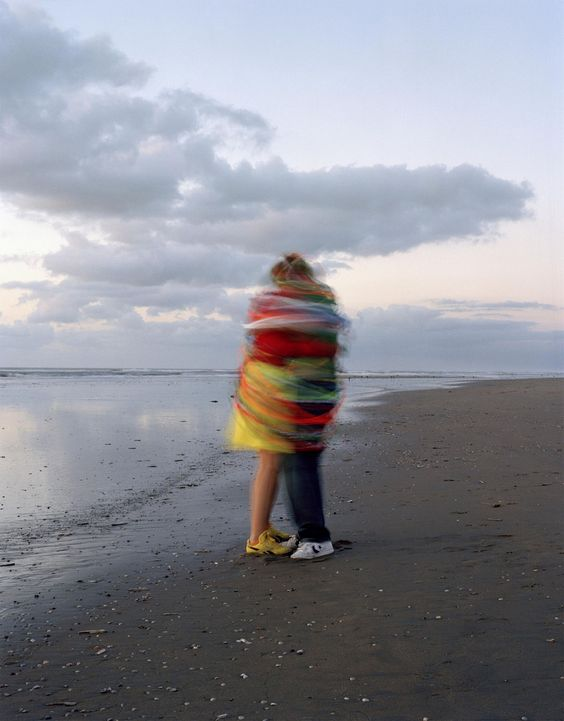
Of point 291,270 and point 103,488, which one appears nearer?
point 291,270

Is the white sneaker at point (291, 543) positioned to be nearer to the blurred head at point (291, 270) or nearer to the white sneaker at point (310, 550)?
the white sneaker at point (310, 550)

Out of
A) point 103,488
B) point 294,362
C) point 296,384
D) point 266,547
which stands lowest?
point 103,488

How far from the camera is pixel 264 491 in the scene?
14.8 ft

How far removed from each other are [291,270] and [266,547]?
171 cm

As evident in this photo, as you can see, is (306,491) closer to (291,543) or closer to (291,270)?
(291,543)

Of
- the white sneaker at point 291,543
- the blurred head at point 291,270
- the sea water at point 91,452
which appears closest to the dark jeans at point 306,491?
the white sneaker at point 291,543

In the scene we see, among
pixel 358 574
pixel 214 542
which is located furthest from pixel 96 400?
pixel 358 574

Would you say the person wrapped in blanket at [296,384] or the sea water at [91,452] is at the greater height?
the person wrapped in blanket at [296,384]

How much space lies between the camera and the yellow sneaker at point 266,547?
14.4ft

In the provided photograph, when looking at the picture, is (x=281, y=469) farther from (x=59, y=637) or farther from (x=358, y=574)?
(x=59, y=637)

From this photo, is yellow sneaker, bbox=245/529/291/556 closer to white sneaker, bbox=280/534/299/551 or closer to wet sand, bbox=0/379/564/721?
white sneaker, bbox=280/534/299/551

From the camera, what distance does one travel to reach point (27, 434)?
1099 centimetres

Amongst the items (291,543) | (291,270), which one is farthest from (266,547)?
(291,270)

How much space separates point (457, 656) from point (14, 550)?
311cm
